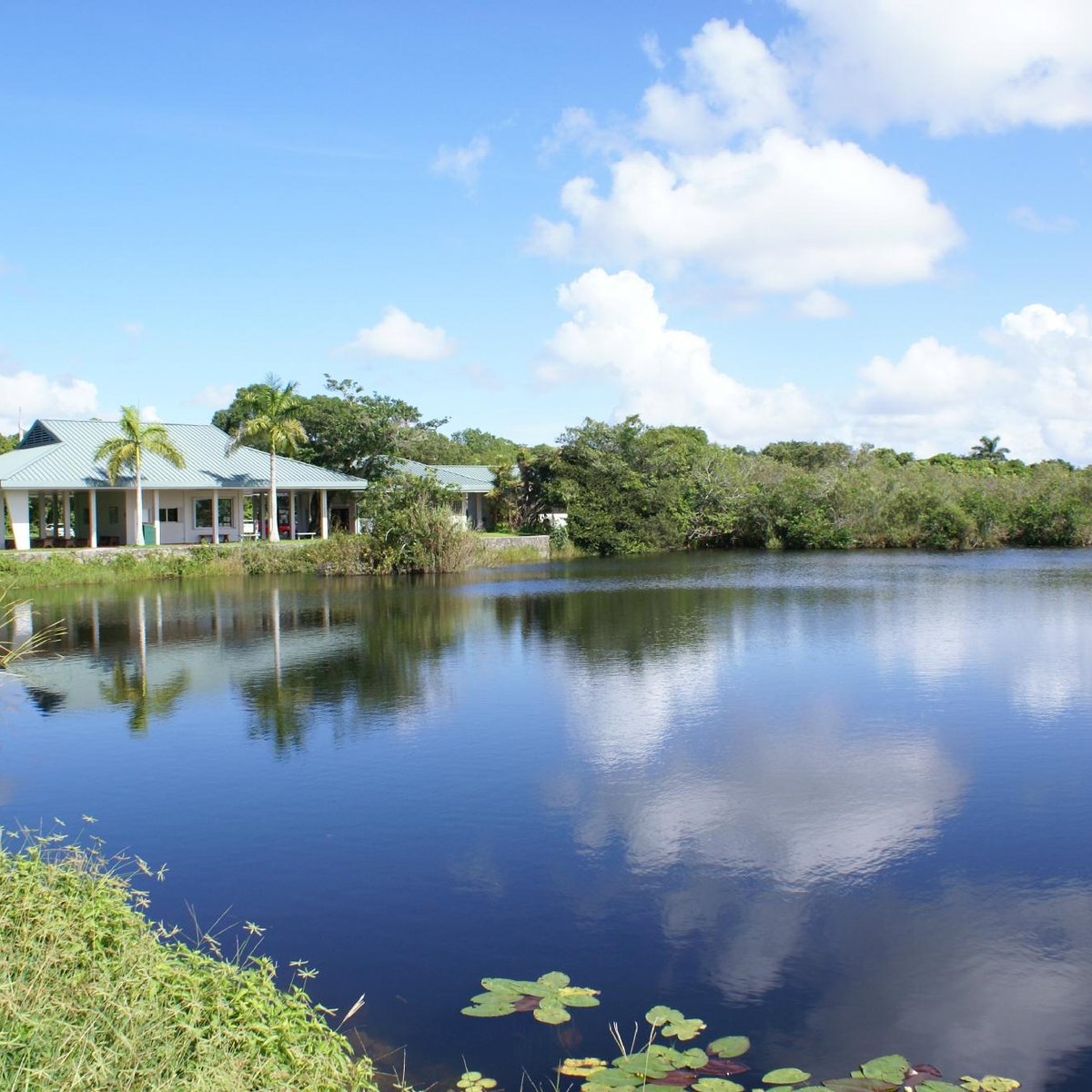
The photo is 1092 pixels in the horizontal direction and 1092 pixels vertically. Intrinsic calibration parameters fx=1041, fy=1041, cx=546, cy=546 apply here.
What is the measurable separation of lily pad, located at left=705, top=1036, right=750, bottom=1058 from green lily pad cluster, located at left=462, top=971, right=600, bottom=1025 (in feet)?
2.68

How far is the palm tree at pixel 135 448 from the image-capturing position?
37812 mm

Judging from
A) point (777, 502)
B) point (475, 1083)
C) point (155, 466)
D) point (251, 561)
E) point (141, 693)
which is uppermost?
point (155, 466)

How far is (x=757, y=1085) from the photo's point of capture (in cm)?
549

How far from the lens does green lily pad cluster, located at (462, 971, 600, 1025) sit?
6.29 metres

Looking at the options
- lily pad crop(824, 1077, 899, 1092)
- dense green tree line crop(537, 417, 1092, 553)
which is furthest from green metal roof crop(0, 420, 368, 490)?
lily pad crop(824, 1077, 899, 1092)

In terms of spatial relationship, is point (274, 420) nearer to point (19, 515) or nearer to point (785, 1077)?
point (19, 515)

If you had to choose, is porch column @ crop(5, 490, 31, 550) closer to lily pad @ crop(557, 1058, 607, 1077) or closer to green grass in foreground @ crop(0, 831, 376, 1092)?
green grass in foreground @ crop(0, 831, 376, 1092)

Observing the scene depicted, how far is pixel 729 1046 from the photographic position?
585cm

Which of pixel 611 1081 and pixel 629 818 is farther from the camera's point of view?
pixel 629 818

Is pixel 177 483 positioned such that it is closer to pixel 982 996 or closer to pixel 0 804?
pixel 0 804

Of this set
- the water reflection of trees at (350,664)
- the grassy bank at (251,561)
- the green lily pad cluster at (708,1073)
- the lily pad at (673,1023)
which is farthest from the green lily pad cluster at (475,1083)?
the grassy bank at (251,561)

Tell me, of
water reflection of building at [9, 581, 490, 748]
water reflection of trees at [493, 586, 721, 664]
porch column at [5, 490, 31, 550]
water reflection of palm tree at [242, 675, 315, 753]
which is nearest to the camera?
water reflection of palm tree at [242, 675, 315, 753]

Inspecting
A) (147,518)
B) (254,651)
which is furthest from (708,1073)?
(147,518)

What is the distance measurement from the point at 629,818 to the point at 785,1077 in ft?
13.9
